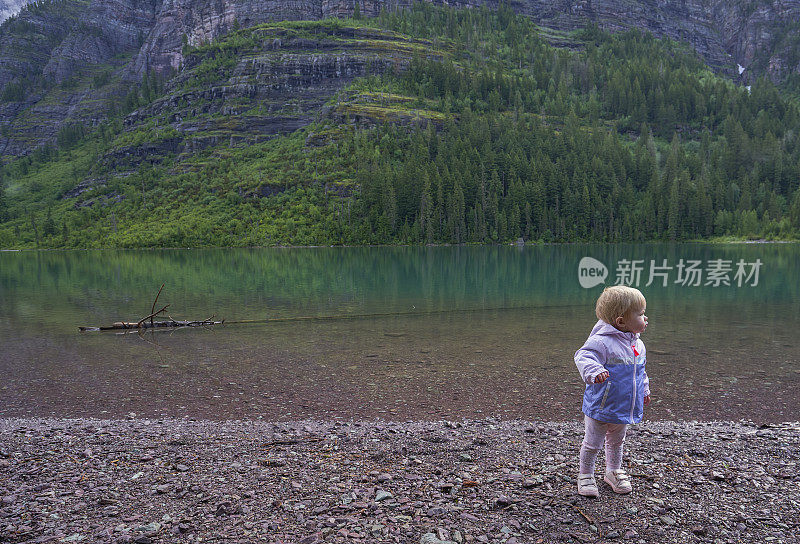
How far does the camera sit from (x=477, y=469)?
309 inches

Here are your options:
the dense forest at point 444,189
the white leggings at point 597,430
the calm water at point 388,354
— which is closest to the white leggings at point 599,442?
the white leggings at point 597,430

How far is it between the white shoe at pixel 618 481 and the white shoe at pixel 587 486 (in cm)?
27

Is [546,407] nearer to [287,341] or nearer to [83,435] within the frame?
[83,435]

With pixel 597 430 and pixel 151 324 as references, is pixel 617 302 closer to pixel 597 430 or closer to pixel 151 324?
pixel 597 430

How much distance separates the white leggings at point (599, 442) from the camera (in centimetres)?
668

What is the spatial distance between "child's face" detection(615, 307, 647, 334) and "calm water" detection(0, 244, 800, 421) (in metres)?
6.80

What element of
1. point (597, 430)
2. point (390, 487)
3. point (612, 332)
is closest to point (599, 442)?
point (597, 430)

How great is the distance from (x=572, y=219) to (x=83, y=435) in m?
151

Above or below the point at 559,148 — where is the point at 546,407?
below

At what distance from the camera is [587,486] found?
6699mm

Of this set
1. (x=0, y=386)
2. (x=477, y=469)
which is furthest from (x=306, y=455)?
(x=0, y=386)

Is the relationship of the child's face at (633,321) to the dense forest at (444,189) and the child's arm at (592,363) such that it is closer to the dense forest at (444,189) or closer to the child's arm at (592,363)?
the child's arm at (592,363)

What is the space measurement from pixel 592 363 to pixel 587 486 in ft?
6.09

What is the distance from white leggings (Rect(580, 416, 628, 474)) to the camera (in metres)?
6.68
